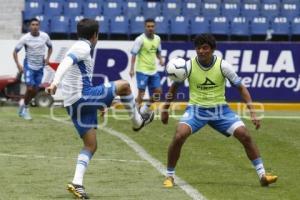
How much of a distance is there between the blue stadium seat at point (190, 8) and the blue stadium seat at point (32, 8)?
4.29 meters

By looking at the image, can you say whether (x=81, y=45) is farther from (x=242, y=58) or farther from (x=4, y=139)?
(x=242, y=58)

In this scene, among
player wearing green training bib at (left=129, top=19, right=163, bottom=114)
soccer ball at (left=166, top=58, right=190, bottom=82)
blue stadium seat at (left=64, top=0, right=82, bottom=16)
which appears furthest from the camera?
blue stadium seat at (left=64, top=0, right=82, bottom=16)

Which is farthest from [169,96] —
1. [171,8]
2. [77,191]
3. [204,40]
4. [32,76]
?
[171,8]

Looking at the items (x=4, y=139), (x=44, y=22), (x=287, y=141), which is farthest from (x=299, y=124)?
(x=44, y=22)

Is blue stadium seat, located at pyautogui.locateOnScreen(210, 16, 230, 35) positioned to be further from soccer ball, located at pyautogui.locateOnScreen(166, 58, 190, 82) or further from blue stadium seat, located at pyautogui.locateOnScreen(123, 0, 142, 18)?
soccer ball, located at pyautogui.locateOnScreen(166, 58, 190, 82)

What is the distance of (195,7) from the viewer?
2694 cm

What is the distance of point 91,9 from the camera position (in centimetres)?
2620

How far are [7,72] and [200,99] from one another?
13676 millimetres

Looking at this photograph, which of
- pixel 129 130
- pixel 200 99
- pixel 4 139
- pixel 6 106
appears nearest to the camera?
pixel 200 99

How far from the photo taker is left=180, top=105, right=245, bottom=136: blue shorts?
1027 centimetres

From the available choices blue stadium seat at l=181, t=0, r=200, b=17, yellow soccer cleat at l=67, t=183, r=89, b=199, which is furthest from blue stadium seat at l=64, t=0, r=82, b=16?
yellow soccer cleat at l=67, t=183, r=89, b=199

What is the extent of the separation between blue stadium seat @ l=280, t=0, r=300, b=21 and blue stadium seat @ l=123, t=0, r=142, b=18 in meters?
4.42

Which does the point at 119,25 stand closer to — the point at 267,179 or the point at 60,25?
the point at 60,25

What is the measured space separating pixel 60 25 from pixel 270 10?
6.59m
